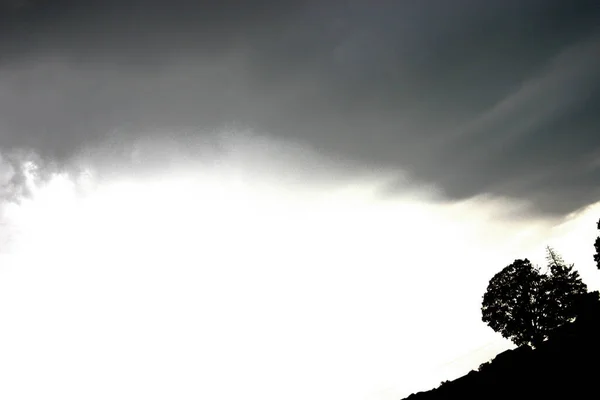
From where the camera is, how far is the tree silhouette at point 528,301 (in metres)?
46.4

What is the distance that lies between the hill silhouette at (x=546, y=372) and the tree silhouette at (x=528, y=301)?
2298 centimetres

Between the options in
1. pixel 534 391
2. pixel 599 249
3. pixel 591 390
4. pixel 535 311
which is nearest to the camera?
pixel 591 390

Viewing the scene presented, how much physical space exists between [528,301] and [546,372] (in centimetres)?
3389

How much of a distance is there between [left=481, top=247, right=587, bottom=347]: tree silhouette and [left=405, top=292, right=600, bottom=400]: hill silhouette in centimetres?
2298

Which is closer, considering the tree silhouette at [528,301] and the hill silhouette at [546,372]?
the hill silhouette at [546,372]

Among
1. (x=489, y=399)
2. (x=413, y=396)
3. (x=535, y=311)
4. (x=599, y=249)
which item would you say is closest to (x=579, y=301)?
(x=599, y=249)

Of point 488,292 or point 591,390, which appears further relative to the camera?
point 488,292

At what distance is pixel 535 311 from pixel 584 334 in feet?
101

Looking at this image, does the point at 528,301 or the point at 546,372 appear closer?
the point at 546,372

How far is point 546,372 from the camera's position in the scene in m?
18.8

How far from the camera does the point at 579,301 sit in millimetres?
36719

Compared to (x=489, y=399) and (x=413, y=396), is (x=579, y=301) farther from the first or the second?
(x=489, y=399)

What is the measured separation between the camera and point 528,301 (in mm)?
47344

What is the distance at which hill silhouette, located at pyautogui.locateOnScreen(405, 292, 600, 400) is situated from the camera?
16.4 meters
